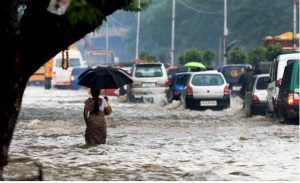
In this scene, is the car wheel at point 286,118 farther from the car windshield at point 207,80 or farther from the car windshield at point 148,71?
the car windshield at point 148,71

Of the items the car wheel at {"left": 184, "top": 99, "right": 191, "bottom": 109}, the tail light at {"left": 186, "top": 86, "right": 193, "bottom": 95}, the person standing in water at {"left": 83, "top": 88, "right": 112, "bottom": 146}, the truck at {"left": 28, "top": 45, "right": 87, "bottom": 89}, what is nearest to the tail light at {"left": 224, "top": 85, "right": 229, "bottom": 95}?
the tail light at {"left": 186, "top": 86, "right": 193, "bottom": 95}

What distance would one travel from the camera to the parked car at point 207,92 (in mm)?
29000

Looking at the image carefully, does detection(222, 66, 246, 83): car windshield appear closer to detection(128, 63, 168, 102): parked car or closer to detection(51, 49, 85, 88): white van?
detection(128, 63, 168, 102): parked car

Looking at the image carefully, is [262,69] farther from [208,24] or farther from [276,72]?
[208,24]

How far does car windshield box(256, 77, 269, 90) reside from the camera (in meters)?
25.6

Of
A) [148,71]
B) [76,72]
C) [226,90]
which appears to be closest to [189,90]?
[226,90]

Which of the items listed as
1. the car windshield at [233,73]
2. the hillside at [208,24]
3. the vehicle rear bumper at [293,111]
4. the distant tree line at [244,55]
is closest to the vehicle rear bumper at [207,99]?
the vehicle rear bumper at [293,111]

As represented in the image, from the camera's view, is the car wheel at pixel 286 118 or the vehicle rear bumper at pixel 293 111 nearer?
the vehicle rear bumper at pixel 293 111

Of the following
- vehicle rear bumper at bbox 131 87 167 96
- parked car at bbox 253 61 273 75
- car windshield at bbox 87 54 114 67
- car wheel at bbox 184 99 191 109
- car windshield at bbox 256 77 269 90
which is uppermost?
car windshield at bbox 87 54 114 67

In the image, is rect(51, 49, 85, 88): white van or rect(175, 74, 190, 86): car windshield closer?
rect(175, 74, 190, 86): car windshield

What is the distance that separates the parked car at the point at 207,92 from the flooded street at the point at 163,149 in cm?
369

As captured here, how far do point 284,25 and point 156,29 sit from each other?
26608 mm

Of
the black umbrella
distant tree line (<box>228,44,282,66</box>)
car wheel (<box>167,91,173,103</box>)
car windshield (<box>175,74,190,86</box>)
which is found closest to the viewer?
the black umbrella

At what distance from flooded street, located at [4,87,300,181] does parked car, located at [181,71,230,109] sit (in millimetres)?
3693
